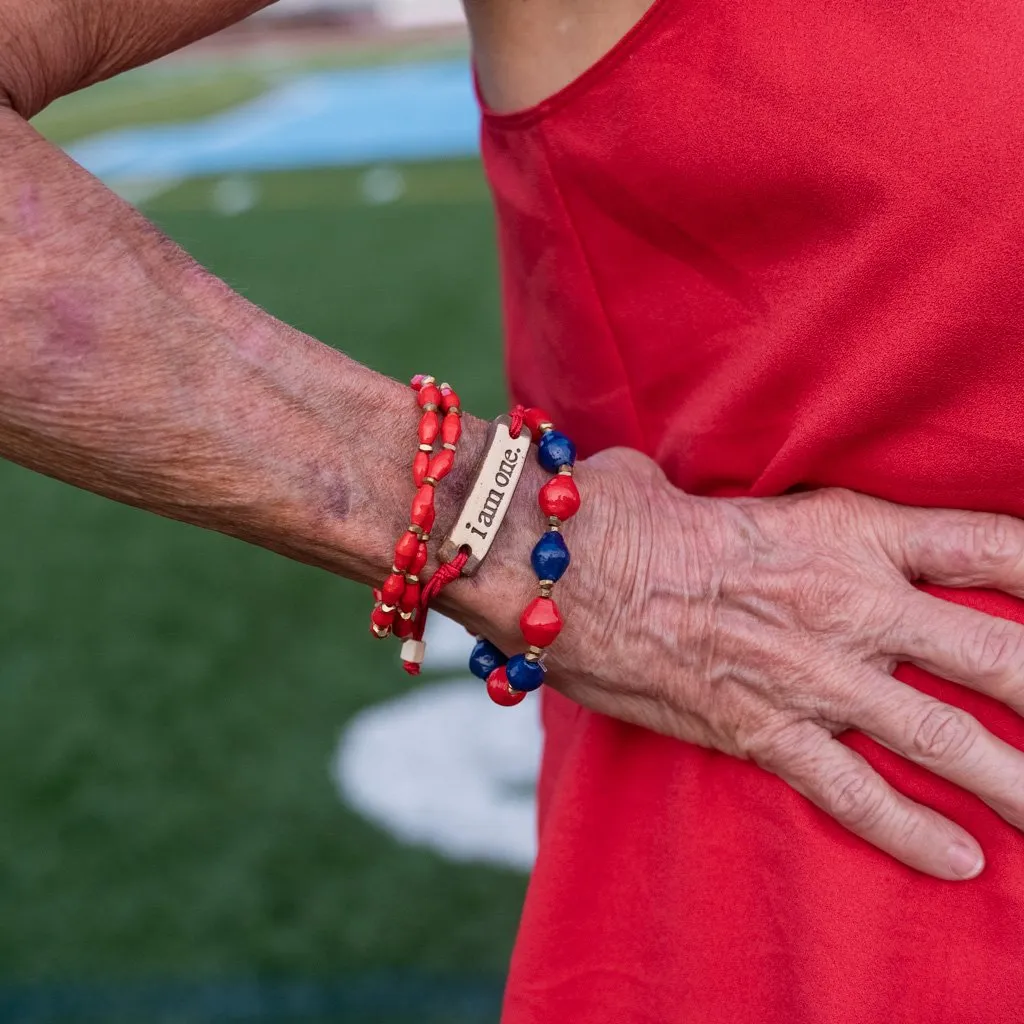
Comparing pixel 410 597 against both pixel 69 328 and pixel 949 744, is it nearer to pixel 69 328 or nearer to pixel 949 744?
pixel 69 328

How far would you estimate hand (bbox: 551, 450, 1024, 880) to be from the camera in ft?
2.63

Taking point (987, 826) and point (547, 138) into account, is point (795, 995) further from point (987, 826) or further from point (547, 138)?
point (547, 138)

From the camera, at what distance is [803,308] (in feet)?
2.65

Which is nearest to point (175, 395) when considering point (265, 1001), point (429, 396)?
point (429, 396)

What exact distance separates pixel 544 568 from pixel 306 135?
11.4m

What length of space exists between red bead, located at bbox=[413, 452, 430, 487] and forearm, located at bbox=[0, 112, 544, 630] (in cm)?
2

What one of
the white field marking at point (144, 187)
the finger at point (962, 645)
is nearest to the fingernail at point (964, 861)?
the finger at point (962, 645)

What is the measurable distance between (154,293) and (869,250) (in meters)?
0.47

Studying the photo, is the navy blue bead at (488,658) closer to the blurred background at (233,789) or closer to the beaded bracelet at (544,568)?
the beaded bracelet at (544,568)

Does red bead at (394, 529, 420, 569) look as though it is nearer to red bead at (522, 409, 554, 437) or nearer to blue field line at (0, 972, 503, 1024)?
red bead at (522, 409, 554, 437)

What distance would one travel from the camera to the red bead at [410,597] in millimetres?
790

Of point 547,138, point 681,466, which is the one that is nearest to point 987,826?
point 681,466

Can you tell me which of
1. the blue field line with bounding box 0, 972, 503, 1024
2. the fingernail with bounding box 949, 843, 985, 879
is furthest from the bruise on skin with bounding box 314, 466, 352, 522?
the blue field line with bounding box 0, 972, 503, 1024

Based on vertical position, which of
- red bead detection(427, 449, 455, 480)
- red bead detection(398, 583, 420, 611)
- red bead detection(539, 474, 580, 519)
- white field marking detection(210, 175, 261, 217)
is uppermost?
red bead detection(427, 449, 455, 480)
